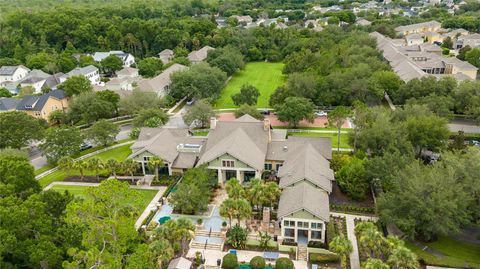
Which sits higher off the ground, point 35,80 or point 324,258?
point 35,80

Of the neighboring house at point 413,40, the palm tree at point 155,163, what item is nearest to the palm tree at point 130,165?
the palm tree at point 155,163

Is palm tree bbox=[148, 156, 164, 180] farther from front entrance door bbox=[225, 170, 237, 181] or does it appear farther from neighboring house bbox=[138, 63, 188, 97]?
neighboring house bbox=[138, 63, 188, 97]

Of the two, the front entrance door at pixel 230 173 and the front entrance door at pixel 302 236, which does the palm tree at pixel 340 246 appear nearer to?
the front entrance door at pixel 302 236

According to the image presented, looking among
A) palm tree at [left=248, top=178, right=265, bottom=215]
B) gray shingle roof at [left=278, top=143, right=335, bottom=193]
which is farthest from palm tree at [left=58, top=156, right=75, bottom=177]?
gray shingle roof at [left=278, top=143, right=335, bottom=193]

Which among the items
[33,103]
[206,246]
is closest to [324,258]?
[206,246]

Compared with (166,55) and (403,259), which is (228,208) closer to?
(403,259)

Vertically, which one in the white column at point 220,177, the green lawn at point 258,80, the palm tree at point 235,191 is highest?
the palm tree at point 235,191
